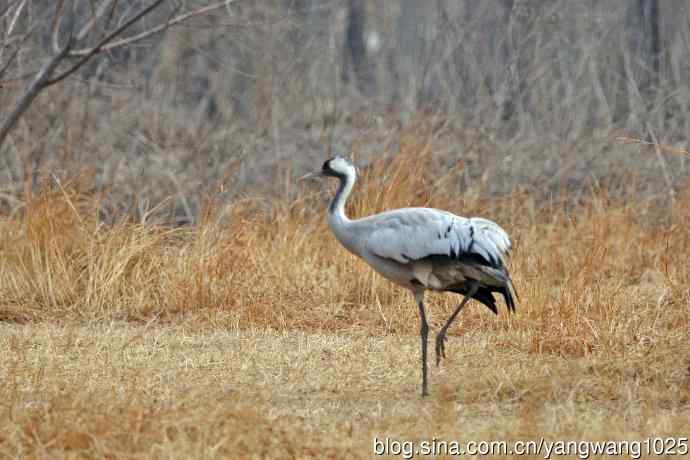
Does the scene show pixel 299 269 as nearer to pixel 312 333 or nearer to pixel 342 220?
pixel 312 333

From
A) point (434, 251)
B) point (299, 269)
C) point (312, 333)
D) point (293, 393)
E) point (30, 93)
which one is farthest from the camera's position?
point (299, 269)

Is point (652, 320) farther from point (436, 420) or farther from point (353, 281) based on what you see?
point (436, 420)

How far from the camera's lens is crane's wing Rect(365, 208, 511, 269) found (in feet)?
19.2

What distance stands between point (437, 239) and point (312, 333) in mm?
1921

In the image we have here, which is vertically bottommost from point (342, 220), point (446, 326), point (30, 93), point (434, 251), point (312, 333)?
point (312, 333)

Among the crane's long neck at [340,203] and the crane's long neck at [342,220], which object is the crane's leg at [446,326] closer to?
the crane's long neck at [342,220]

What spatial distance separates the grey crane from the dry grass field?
44 cm

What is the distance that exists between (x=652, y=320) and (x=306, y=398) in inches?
105

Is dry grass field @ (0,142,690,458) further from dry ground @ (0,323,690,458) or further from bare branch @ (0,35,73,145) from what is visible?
bare branch @ (0,35,73,145)

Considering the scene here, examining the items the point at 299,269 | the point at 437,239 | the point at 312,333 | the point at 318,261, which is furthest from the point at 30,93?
the point at 318,261

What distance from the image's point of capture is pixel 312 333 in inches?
301

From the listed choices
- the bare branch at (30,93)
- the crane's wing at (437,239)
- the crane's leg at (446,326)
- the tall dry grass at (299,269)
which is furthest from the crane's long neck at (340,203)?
the bare branch at (30,93)

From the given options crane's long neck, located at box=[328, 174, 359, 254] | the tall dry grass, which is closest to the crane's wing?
crane's long neck, located at box=[328, 174, 359, 254]

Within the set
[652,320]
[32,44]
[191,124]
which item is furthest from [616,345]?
[191,124]
